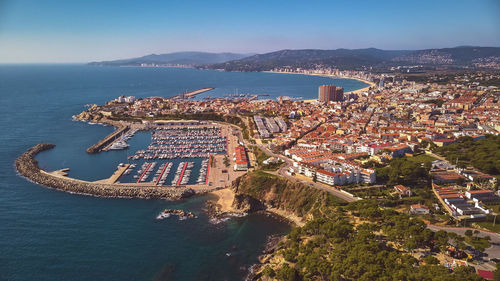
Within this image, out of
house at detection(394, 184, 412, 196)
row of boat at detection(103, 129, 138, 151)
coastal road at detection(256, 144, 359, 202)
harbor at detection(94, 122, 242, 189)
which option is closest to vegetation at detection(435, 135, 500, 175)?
house at detection(394, 184, 412, 196)

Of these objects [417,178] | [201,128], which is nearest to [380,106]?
[201,128]

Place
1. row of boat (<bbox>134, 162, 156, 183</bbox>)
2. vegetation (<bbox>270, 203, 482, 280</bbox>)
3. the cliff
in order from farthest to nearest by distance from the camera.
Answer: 1. row of boat (<bbox>134, 162, 156, 183</bbox>)
2. the cliff
3. vegetation (<bbox>270, 203, 482, 280</bbox>)

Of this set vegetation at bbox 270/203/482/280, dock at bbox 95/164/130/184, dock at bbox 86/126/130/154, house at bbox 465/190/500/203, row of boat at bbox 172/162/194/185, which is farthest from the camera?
dock at bbox 86/126/130/154

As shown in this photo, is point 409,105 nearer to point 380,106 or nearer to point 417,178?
point 380,106

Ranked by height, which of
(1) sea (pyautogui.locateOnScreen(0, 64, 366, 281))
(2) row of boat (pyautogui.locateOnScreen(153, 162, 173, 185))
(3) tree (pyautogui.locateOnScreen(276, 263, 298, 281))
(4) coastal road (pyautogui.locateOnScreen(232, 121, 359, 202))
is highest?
(4) coastal road (pyautogui.locateOnScreen(232, 121, 359, 202))

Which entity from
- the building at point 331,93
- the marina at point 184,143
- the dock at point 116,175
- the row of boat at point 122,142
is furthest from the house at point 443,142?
the building at point 331,93

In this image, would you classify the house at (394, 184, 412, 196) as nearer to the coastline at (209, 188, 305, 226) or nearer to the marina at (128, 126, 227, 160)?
the coastline at (209, 188, 305, 226)
